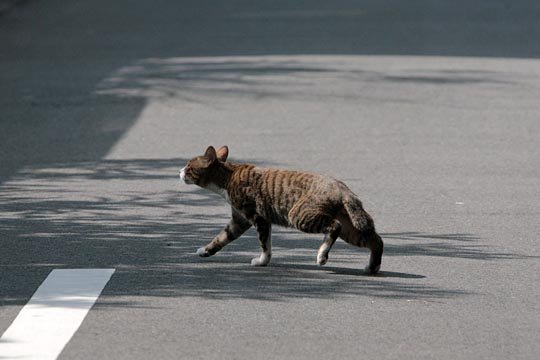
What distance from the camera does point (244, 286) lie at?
30.1 feet

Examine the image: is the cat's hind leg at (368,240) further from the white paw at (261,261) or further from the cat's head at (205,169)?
the cat's head at (205,169)

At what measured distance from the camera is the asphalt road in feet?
27.0

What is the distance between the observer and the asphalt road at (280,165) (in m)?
8.22

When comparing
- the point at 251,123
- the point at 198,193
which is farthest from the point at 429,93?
the point at 198,193

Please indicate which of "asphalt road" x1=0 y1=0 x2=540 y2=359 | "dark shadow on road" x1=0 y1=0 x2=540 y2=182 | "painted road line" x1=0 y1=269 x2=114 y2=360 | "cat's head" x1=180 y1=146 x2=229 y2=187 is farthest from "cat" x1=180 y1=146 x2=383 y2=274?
"dark shadow on road" x1=0 y1=0 x2=540 y2=182

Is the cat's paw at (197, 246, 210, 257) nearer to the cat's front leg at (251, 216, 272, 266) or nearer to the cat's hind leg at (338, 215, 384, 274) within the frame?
the cat's front leg at (251, 216, 272, 266)

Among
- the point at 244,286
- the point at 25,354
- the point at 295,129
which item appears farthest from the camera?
the point at 295,129

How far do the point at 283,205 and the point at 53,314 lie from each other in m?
1.87

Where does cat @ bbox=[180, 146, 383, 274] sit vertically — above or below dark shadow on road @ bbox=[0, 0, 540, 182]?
above

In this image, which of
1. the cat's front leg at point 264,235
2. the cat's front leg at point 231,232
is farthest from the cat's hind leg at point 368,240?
the cat's front leg at point 231,232

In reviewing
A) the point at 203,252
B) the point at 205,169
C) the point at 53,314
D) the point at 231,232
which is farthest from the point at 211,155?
the point at 53,314

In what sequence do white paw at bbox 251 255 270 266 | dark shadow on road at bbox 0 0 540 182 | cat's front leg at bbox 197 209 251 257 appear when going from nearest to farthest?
1. white paw at bbox 251 255 270 266
2. cat's front leg at bbox 197 209 251 257
3. dark shadow on road at bbox 0 0 540 182

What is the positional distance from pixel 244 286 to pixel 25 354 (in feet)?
6.56

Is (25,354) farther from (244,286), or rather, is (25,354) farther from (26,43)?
(26,43)
